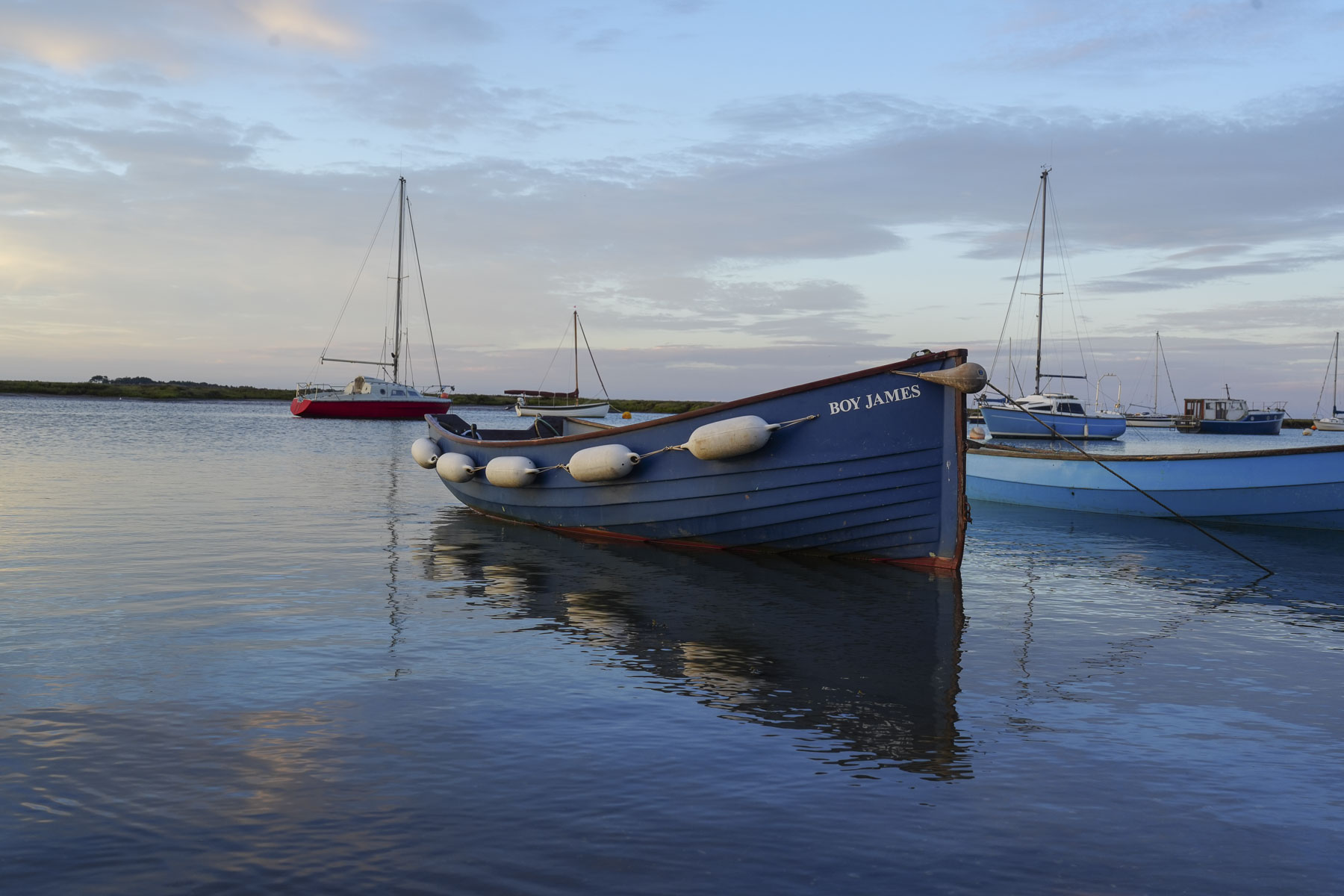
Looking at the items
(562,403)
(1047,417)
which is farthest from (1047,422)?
(562,403)

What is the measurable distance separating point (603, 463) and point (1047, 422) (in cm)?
4276

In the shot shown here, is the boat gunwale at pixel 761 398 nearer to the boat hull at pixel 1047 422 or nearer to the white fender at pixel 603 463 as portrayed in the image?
the white fender at pixel 603 463

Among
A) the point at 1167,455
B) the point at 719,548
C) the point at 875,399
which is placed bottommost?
the point at 719,548

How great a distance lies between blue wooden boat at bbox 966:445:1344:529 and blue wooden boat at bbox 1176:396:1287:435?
224 ft

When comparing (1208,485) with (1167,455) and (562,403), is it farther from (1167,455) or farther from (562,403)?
(562,403)

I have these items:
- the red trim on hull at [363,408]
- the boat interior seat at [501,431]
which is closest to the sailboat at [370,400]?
the red trim on hull at [363,408]

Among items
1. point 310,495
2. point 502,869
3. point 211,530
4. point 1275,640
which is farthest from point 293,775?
point 310,495

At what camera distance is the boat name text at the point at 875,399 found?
1095cm

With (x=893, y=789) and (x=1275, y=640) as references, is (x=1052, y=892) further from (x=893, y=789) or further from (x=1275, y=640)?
(x=1275, y=640)

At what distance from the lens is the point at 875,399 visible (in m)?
11.0

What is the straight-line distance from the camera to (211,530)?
1376 centimetres

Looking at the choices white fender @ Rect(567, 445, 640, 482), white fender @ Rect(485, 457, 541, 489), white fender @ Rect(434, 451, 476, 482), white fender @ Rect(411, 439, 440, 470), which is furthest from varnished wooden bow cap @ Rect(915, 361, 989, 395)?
white fender @ Rect(411, 439, 440, 470)

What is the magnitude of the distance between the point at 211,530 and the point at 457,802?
10.8 metres

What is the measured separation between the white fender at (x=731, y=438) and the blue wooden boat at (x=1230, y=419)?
256ft
